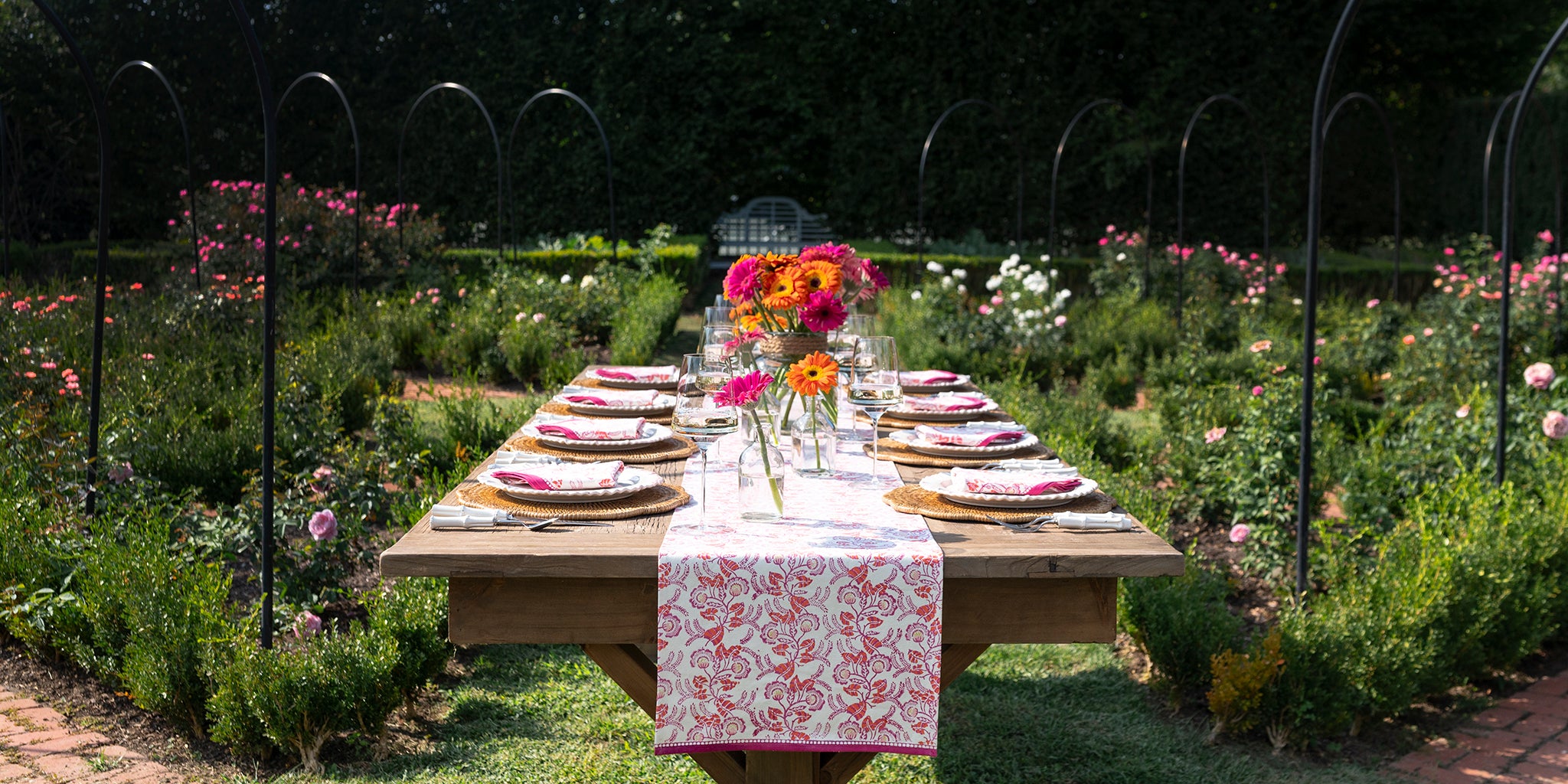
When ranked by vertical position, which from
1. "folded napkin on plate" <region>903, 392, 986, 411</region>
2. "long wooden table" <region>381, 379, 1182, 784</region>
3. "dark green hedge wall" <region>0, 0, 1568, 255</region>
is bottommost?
"long wooden table" <region>381, 379, 1182, 784</region>

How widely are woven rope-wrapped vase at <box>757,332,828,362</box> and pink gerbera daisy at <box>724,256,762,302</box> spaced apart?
0.42 ft

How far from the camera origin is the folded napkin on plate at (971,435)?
2.61 meters

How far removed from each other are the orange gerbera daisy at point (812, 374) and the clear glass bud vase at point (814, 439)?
0.95ft

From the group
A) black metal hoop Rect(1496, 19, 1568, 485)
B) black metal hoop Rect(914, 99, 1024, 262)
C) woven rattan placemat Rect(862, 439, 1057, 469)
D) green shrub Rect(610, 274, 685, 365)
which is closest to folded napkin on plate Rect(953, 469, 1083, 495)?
woven rattan placemat Rect(862, 439, 1057, 469)

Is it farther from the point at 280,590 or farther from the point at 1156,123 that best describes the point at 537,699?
the point at 1156,123

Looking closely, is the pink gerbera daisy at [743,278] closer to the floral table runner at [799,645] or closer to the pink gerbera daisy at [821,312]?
the pink gerbera daisy at [821,312]

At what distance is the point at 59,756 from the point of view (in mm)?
2678

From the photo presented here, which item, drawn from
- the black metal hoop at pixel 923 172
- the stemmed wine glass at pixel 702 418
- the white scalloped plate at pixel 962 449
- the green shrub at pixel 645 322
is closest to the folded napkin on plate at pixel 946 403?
the white scalloped plate at pixel 962 449

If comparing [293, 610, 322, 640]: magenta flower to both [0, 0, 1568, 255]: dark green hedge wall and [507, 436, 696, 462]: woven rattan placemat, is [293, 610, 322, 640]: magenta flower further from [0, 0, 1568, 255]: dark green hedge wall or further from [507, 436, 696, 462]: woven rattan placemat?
[0, 0, 1568, 255]: dark green hedge wall

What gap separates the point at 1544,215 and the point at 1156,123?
5274 millimetres

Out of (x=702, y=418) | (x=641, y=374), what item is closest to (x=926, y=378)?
(x=641, y=374)

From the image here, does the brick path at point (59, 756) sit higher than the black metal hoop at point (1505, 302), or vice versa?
the black metal hoop at point (1505, 302)

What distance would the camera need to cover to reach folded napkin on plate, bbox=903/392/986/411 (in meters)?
3.05

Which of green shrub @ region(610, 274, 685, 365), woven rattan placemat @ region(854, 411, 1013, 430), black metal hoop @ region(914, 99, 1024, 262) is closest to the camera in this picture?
woven rattan placemat @ region(854, 411, 1013, 430)
